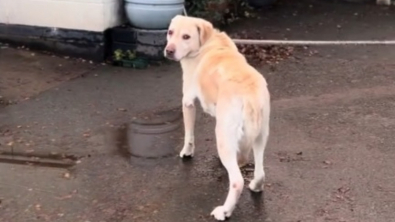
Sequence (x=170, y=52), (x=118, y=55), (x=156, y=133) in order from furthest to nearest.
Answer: (x=118, y=55) → (x=156, y=133) → (x=170, y=52)

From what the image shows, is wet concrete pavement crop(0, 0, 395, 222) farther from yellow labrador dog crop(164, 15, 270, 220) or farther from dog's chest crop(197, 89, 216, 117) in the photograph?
dog's chest crop(197, 89, 216, 117)

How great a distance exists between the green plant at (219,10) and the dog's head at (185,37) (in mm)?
4100

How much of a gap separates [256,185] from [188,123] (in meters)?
0.79

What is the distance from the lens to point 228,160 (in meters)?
4.17

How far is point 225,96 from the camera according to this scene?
13.9ft

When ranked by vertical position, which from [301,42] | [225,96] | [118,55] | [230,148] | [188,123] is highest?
[225,96]

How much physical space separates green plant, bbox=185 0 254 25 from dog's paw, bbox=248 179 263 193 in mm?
4628

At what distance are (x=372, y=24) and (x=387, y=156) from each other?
5325 millimetres

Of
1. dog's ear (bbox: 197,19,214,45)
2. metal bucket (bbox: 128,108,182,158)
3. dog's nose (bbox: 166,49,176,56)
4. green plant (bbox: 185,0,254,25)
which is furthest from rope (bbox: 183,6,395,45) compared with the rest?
dog's nose (bbox: 166,49,176,56)

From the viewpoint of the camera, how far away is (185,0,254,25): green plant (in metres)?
9.01

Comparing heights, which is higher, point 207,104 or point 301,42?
point 207,104

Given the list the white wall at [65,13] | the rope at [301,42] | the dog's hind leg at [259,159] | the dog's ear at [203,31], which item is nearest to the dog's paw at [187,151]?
the dog's hind leg at [259,159]

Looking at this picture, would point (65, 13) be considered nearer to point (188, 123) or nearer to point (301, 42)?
point (301, 42)

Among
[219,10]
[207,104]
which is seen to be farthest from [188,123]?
[219,10]
